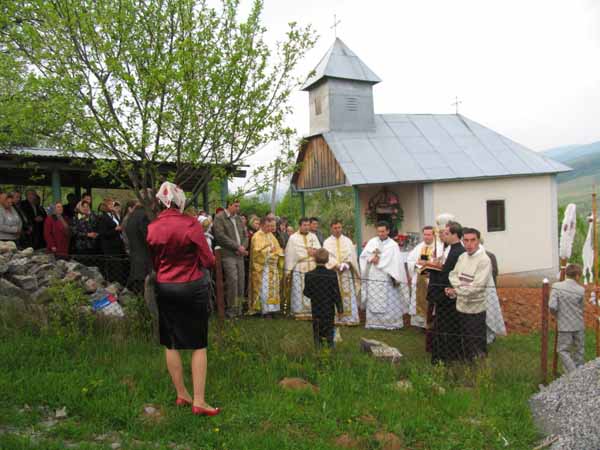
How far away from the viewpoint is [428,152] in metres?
15.3

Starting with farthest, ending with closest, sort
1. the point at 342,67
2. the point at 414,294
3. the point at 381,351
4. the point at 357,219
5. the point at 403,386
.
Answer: the point at 342,67 → the point at 357,219 → the point at 414,294 → the point at 381,351 → the point at 403,386

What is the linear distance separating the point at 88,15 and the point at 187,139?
1655 mm

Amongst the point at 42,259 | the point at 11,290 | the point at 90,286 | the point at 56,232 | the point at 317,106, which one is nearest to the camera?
the point at 11,290

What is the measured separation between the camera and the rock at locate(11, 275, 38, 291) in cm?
656

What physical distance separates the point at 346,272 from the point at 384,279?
2.29 feet

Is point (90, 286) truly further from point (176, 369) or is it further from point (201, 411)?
point (201, 411)

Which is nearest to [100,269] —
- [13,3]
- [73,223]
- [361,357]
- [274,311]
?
[73,223]

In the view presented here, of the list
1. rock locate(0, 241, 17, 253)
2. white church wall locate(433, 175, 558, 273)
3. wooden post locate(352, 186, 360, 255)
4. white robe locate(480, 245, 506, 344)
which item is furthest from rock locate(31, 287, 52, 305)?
white church wall locate(433, 175, 558, 273)

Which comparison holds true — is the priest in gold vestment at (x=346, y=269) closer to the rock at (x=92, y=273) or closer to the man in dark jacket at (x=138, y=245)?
the man in dark jacket at (x=138, y=245)

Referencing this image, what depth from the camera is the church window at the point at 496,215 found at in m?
15.3

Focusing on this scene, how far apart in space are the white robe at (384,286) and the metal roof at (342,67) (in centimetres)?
826

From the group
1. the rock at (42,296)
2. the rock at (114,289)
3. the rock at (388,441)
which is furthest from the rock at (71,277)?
the rock at (388,441)

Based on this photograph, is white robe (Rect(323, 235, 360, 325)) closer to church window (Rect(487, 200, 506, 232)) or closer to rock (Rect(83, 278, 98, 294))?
rock (Rect(83, 278, 98, 294))

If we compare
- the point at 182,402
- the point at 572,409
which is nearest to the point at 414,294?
the point at 572,409
